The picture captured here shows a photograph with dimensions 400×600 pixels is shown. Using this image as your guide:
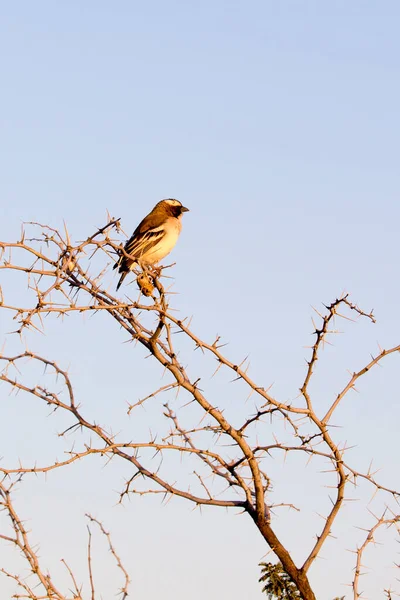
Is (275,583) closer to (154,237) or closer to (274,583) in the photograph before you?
(274,583)

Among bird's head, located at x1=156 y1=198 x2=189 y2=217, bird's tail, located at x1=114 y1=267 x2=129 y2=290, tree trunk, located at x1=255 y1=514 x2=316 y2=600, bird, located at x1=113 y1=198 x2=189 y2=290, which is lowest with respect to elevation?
tree trunk, located at x1=255 y1=514 x2=316 y2=600

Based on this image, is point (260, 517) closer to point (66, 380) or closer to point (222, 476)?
point (222, 476)

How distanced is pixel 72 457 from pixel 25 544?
59cm

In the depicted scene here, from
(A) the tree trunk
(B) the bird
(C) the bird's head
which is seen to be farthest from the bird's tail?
(A) the tree trunk

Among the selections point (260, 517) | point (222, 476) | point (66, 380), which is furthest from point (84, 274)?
point (260, 517)

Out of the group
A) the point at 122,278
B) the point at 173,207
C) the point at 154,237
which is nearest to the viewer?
the point at 122,278

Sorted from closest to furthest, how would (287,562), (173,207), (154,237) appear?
(287,562) < (154,237) < (173,207)

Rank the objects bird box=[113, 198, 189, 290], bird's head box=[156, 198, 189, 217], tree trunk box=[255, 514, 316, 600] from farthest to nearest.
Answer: bird's head box=[156, 198, 189, 217]
bird box=[113, 198, 189, 290]
tree trunk box=[255, 514, 316, 600]

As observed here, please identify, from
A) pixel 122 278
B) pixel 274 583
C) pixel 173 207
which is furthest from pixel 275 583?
pixel 173 207

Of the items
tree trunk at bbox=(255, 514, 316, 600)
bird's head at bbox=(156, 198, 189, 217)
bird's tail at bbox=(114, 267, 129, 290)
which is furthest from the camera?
bird's head at bbox=(156, 198, 189, 217)

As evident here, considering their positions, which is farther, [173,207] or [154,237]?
[173,207]

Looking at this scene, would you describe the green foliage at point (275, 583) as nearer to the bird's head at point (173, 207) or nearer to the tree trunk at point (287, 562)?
the tree trunk at point (287, 562)

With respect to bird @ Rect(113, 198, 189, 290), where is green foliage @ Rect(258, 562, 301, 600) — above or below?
below

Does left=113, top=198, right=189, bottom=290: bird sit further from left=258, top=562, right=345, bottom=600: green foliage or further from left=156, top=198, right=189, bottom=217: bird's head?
left=258, top=562, right=345, bottom=600: green foliage
